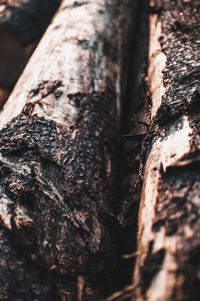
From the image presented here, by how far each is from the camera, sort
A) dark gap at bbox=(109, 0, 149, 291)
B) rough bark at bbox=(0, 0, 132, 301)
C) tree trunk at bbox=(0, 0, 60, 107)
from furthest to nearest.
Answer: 1. tree trunk at bbox=(0, 0, 60, 107)
2. dark gap at bbox=(109, 0, 149, 291)
3. rough bark at bbox=(0, 0, 132, 301)

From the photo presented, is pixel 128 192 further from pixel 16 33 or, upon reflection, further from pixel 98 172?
pixel 16 33

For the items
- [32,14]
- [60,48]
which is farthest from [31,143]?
[32,14]

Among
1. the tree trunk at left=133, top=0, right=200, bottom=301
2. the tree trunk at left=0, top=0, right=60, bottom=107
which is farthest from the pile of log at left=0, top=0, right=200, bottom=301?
the tree trunk at left=0, top=0, right=60, bottom=107

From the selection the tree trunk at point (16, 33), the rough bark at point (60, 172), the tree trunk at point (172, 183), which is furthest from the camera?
the tree trunk at point (16, 33)

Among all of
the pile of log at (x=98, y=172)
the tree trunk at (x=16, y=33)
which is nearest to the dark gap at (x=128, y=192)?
the pile of log at (x=98, y=172)

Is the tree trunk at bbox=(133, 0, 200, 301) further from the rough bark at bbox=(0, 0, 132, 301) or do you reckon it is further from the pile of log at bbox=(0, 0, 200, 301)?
the rough bark at bbox=(0, 0, 132, 301)

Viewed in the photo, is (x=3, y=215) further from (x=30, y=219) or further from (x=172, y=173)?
(x=172, y=173)

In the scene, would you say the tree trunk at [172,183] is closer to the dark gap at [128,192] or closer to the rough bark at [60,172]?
the dark gap at [128,192]
